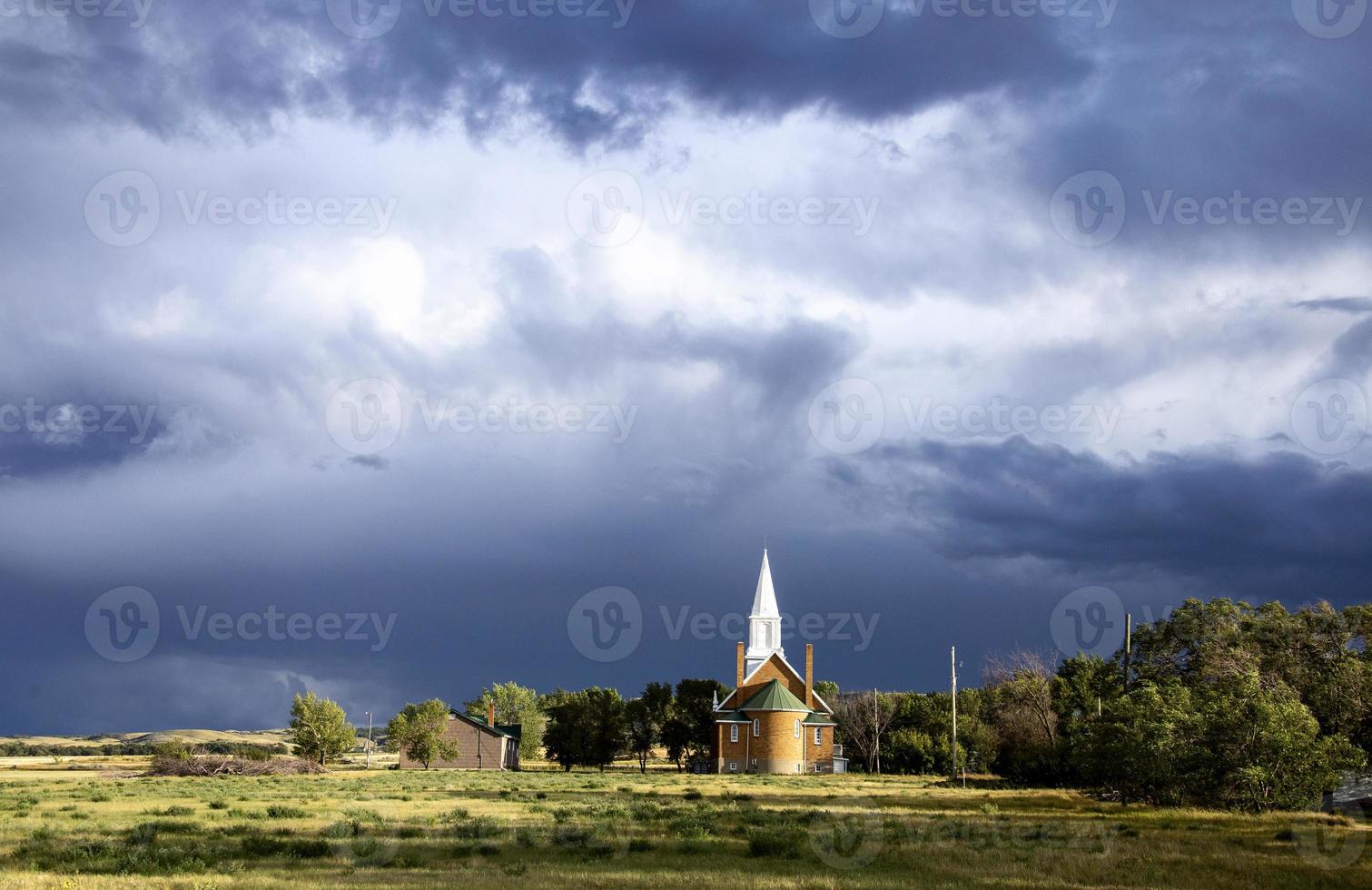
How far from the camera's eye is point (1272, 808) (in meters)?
38.2

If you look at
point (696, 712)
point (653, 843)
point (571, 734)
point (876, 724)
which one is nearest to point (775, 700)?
point (876, 724)

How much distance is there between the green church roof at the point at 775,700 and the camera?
3376 inches

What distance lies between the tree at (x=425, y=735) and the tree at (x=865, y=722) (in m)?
33.8

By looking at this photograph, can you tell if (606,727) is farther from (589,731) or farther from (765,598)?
(765,598)

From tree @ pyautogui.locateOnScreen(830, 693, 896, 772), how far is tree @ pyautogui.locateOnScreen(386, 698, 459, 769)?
33.8 meters

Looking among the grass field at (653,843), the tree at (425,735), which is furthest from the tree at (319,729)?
the grass field at (653,843)

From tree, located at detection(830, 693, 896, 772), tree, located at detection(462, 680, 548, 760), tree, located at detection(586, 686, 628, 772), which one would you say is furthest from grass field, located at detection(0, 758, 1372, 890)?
tree, located at detection(462, 680, 548, 760)

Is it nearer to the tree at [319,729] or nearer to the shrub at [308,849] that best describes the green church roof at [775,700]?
the tree at [319,729]

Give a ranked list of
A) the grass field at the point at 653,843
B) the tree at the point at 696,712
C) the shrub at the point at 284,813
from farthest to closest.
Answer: the tree at the point at 696,712 < the shrub at the point at 284,813 < the grass field at the point at 653,843

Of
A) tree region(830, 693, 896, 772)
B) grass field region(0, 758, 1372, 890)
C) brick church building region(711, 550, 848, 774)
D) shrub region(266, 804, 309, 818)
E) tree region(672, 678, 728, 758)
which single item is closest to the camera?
grass field region(0, 758, 1372, 890)

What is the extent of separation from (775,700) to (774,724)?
178 cm

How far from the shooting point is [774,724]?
85.7 m

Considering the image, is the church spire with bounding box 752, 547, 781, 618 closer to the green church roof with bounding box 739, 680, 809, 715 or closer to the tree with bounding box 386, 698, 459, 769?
the green church roof with bounding box 739, 680, 809, 715

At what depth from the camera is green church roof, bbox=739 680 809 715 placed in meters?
85.8
